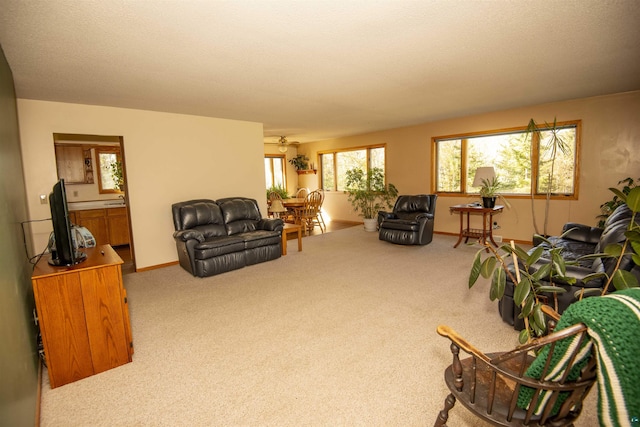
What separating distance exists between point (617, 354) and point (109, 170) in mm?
7357

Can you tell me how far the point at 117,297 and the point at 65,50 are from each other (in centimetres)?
202

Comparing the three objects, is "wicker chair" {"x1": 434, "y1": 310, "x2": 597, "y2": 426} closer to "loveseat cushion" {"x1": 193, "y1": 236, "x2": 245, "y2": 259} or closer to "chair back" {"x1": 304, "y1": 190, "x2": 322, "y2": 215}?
"loveseat cushion" {"x1": 193, "y1": 236, "x2": 245, "y2": 259}

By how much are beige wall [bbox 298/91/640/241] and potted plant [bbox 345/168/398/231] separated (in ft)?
1.68

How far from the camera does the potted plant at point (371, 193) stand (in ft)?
24.3

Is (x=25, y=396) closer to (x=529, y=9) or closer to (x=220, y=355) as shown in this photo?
(x=220, y=355)

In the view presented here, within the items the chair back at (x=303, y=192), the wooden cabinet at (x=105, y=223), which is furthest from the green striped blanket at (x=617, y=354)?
the chair back at (x=303, y=192)

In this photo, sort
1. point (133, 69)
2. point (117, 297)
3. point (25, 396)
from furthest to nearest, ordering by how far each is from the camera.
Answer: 1. point (133, 69)
2. point (117, 297)
3. point (25, 396)

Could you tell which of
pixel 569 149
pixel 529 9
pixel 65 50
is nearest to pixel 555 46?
pixel 529 9

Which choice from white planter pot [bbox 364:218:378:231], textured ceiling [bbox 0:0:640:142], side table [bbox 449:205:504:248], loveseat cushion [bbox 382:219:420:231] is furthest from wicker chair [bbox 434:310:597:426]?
white planter pot [bbox 364:218:378:231]

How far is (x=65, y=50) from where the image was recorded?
8.14 ft

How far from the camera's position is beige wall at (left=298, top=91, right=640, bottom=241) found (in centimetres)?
457

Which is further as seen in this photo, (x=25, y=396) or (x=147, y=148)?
(x=147, y=148)

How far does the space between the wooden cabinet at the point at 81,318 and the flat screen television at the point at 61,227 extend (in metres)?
0.07

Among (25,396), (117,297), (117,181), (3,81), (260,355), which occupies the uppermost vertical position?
(3,81)
